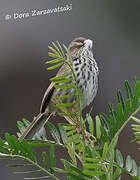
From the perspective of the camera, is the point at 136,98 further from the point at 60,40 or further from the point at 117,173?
the point at 60,40

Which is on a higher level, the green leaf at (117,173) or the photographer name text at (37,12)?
the photographer name text at (37,12)

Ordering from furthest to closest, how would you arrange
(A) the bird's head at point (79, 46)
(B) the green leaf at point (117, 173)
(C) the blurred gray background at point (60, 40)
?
1. (C) the blurred gray background at point (60, 40)
2. (A) the bird's head at point (79, 46)
3. (B) the green leaf at point (117, 173)

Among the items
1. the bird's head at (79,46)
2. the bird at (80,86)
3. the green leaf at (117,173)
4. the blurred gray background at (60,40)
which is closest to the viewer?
the green leaf at (117,173)

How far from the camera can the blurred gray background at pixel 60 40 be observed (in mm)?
1394

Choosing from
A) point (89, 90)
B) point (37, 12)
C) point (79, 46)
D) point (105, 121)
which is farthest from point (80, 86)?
point (37, 12)

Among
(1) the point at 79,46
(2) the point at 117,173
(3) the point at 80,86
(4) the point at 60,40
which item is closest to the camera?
(2) the point at 117,173

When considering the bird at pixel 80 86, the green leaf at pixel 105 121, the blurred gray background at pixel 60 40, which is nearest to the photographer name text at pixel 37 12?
the blurred gray background at pixel 60 40

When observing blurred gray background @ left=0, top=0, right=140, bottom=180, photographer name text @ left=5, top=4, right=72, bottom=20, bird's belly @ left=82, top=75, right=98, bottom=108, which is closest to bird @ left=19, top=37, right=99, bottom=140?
bird's belly @ left=82, top=75, right=98, bottom=108

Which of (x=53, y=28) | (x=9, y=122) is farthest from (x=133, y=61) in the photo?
(x=9, y=122)

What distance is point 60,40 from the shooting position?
1535 millimetres

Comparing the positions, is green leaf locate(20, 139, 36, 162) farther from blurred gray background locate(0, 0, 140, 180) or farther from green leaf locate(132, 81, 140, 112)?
blurred gray background locate(0, 0, 140, 180)

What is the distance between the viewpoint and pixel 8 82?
166 centimetres

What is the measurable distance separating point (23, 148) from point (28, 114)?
125cm

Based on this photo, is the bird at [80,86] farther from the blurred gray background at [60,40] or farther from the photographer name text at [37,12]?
the photographer name text at [37,12]
